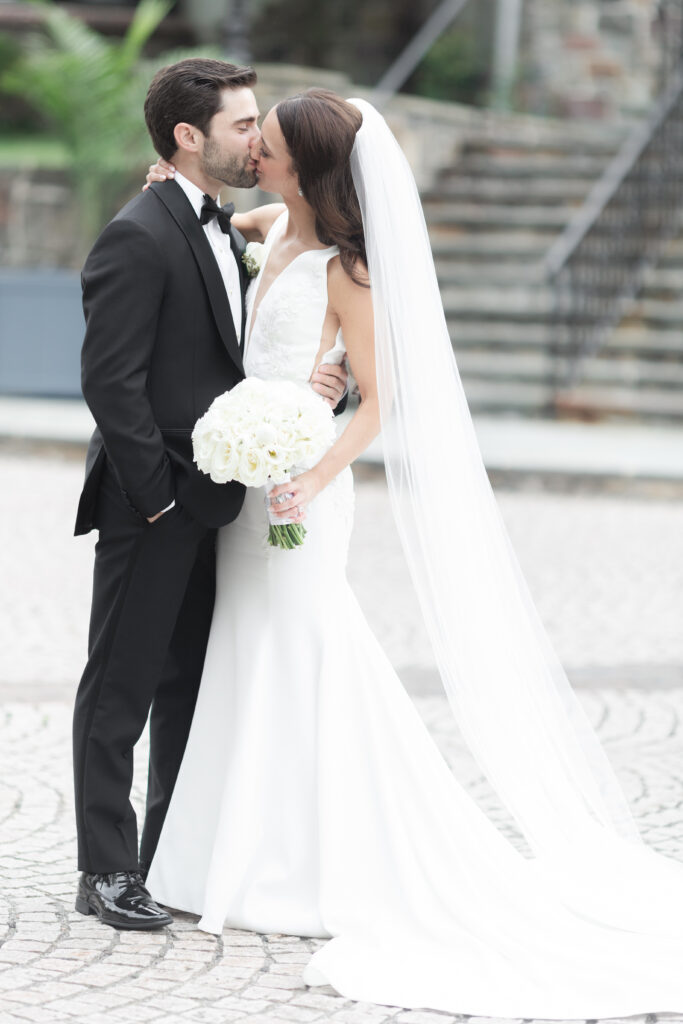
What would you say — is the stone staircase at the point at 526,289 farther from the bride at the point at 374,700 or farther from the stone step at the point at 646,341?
the bride at the point at 374,700

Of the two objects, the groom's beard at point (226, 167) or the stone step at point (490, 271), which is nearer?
the groom's beard at point (226, 167)

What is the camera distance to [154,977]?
340 centimetres

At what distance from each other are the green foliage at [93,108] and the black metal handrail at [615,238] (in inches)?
163

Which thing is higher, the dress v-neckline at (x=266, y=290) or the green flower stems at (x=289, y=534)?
the dress v-neckline at (x=266, y=290)

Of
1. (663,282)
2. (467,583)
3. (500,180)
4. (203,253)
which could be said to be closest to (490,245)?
(500,180)

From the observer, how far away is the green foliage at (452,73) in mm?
16547

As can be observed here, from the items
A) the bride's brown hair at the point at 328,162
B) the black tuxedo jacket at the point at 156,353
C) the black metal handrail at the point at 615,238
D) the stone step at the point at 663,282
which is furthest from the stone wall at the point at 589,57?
the black tuxedo jacket at the point at 156,353

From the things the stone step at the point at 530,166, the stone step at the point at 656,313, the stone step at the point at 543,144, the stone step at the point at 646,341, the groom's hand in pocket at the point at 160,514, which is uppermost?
the stone step at the point at 543,144

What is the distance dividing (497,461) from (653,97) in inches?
304

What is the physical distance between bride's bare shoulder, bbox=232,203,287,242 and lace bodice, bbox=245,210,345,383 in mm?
501

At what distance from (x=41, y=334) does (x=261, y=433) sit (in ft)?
34.1

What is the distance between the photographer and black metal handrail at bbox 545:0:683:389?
12781 millimetres

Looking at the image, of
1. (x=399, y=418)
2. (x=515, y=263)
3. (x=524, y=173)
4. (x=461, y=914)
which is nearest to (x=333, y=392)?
(x=399, y=418)

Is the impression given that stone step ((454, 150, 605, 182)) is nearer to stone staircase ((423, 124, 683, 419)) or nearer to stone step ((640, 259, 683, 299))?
stone staircase ((423, 124, 683, 419))
